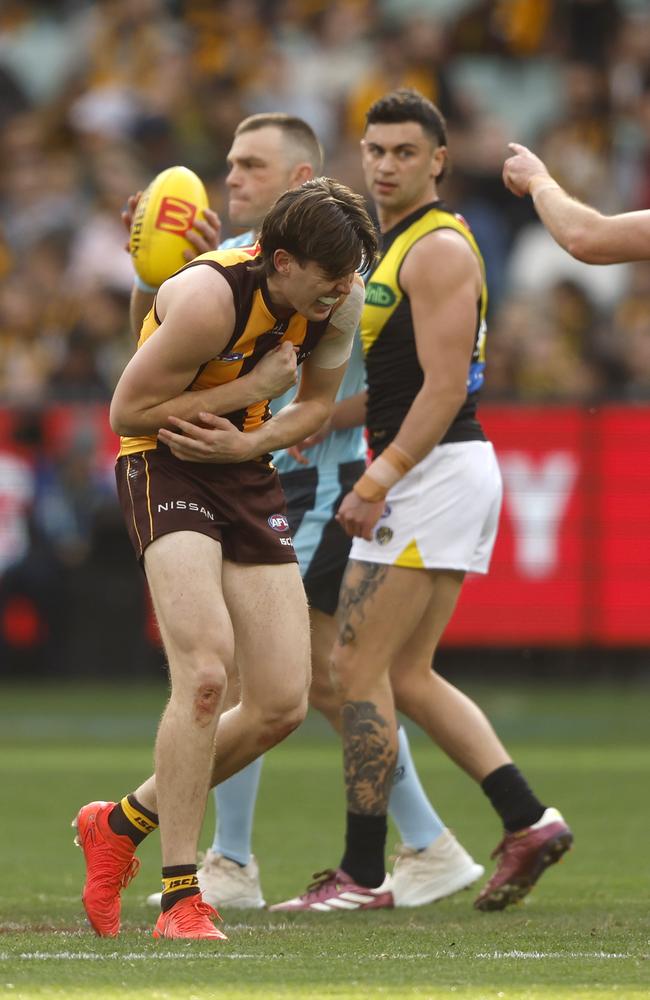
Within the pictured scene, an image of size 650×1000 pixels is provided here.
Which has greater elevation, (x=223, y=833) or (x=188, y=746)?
(x=188, y=746)

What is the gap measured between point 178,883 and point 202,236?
2309 mm

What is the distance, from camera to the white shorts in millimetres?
6406

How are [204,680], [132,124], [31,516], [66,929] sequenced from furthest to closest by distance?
[132,124] → [31,516] → [66,929] → [204,680]

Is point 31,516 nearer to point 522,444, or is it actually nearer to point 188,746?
point 522,444

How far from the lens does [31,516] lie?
13477 millimetres

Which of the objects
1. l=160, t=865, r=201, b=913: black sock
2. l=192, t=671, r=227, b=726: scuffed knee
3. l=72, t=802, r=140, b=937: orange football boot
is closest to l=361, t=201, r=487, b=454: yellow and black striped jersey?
l=192, t=671, r=227, b=726: scuffed knee

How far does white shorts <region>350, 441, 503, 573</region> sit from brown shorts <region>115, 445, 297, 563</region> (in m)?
0.85

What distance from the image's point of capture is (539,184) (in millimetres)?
5695

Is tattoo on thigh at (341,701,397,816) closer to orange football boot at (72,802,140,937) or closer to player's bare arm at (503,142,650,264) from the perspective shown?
orange football boot at (72,802,140,937)

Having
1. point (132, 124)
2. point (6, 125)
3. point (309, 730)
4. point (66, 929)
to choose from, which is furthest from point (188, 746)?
point (6, 125)

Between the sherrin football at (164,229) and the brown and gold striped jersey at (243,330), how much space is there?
0.93m

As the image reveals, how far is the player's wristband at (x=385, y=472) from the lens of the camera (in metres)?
6.25

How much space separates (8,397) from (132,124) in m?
3.65

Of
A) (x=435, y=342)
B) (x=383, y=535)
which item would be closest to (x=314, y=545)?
(x=383, y=535)
